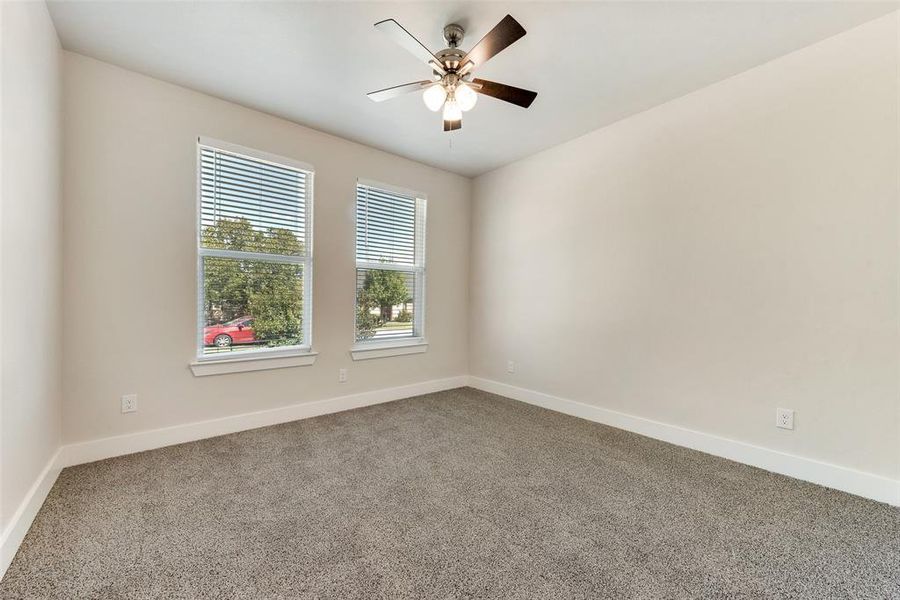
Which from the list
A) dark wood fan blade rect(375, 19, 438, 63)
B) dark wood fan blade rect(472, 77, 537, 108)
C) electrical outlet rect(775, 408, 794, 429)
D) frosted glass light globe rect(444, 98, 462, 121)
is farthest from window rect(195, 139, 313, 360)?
electrical outlet rect(775, 408, 794, 429)

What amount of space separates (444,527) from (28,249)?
2327 mm

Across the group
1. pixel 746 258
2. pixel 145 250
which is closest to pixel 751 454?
pixel 746 258

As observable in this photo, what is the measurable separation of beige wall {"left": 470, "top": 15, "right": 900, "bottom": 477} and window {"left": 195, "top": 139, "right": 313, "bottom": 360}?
2.30 metres

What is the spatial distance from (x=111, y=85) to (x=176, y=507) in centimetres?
260

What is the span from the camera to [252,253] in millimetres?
2969

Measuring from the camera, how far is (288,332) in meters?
3.21

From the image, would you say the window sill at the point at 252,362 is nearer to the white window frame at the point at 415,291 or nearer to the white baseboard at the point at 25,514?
the white window frame at the point at 415,291

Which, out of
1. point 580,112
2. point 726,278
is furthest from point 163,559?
point 580,112

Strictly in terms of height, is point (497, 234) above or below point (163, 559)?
above

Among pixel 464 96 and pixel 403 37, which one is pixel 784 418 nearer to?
pixel 464 96

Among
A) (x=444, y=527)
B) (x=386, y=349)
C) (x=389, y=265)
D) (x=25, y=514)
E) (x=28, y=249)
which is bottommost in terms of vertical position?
(x=444, y=527)

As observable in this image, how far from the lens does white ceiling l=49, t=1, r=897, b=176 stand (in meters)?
1.93

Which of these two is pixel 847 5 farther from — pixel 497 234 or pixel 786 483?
pixel 497 234

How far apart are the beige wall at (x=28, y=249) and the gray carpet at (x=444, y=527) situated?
1.24 feet
